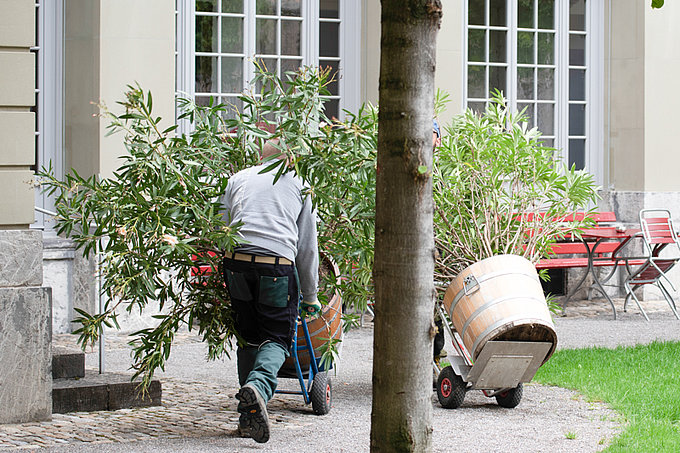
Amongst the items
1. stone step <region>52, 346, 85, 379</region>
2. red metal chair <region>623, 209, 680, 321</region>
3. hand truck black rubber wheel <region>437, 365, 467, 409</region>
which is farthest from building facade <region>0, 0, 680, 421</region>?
hand truck black rubber wheel <region>437, 365, 467, 409</region>

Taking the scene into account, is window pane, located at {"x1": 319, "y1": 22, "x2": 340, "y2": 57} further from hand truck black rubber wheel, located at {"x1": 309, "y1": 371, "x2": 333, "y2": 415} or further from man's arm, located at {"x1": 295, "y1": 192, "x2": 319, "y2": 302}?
man's arm, located at {"x1": 295, "y1": 192, "x2": 319, "y2": 302}

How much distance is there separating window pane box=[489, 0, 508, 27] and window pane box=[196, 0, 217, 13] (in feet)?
12.3

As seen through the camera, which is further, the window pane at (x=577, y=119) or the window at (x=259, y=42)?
the window pane at (x=577, y=119)

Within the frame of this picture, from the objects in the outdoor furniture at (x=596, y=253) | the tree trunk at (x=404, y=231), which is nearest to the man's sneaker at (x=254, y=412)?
the tree trunk at (x=404, y=231)

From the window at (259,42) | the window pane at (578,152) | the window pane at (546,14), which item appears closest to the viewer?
the window at (259,42)

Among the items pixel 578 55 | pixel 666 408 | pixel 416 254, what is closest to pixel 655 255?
pixel 578 55

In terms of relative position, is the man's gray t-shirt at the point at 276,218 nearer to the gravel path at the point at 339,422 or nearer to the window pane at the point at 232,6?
the gravel path at the point at 339,422

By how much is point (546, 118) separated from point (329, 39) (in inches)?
131

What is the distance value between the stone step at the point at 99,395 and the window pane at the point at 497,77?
26.1ft

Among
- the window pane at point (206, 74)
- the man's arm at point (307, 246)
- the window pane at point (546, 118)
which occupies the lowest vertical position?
the man's arm at point (307, 246)

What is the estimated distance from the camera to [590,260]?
37.4 ft

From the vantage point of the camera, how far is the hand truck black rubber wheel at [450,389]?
247 inches

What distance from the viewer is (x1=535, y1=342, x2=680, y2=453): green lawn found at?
5359mm

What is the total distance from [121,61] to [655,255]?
6.41 m
